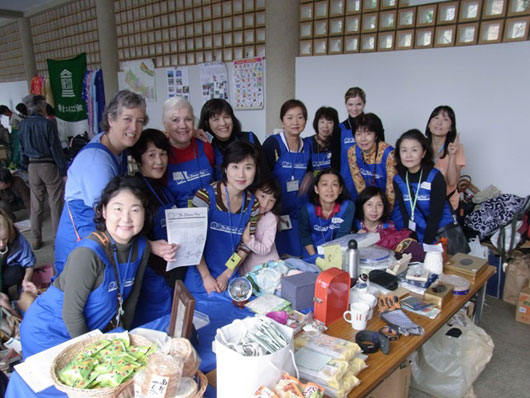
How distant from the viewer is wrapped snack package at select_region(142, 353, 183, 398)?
988 millimetres

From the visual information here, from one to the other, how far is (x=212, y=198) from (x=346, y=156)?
4.90 feet

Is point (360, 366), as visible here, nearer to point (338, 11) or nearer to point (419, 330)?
point (419, 330)

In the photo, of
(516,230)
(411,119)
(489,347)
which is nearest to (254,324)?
(489,347)

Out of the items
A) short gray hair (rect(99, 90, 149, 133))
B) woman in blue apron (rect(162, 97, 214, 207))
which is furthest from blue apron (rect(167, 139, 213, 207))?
short gray hair (rect(99, 90, 149, 133))

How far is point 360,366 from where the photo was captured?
1297 mm

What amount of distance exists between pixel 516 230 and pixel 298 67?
2835 millimetres

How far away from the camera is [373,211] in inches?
101

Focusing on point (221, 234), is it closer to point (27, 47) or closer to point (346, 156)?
point (346, 156)

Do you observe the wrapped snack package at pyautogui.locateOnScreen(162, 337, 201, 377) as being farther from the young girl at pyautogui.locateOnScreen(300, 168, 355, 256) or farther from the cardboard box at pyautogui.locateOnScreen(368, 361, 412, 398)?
the young girl at pyautogui.locateOnScreen(300, 168, 355, 256)

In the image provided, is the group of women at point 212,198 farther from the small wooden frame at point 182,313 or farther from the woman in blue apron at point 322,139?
the small wooden frame at point 182,313

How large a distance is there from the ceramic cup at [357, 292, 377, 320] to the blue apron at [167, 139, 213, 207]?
1183 mm

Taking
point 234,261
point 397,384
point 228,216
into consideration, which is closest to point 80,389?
point 234,261

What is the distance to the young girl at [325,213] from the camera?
2559 mm

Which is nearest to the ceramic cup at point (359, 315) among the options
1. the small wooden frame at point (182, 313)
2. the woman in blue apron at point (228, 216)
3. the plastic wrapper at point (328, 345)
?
the plastic wrapper at point (328, 345)
